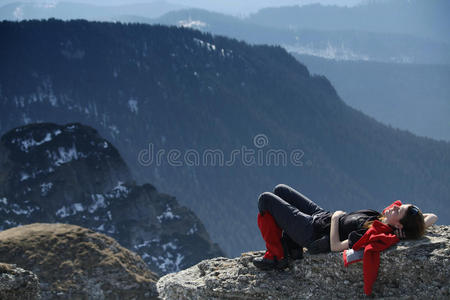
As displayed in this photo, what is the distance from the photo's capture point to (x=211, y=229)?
13088 cm

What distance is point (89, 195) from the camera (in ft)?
216

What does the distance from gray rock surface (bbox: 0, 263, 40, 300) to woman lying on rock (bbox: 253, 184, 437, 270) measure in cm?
356

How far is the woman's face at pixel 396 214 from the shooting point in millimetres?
6703

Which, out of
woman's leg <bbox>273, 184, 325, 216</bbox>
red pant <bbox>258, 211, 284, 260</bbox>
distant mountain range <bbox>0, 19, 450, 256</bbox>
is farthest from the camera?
distant mountain range <bbox>0, 19, 450, 256</bbox>

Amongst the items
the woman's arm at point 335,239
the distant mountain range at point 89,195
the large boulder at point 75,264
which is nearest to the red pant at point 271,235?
the woman's arm at point 335,239

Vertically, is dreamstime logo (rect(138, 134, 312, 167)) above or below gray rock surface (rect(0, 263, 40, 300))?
below

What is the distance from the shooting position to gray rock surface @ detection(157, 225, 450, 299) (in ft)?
20.9

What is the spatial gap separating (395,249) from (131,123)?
14756cm

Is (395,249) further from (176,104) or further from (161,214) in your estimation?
A: (176,104)

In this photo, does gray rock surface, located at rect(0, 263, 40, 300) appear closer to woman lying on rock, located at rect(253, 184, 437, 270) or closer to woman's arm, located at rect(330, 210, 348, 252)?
woman lying on rock, located at rect(253, 184, 437, 270)

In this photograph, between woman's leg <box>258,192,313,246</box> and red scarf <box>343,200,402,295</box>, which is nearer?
red scarf <box>343,200,402,295</box>

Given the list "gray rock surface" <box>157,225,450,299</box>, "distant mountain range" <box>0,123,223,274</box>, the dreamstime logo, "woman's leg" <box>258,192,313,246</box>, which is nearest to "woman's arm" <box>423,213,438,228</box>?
"gray rock surface" <box>157,225,450,299</box>

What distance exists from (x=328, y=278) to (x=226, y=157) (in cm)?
15473

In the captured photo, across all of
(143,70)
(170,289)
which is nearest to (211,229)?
(143,70)
